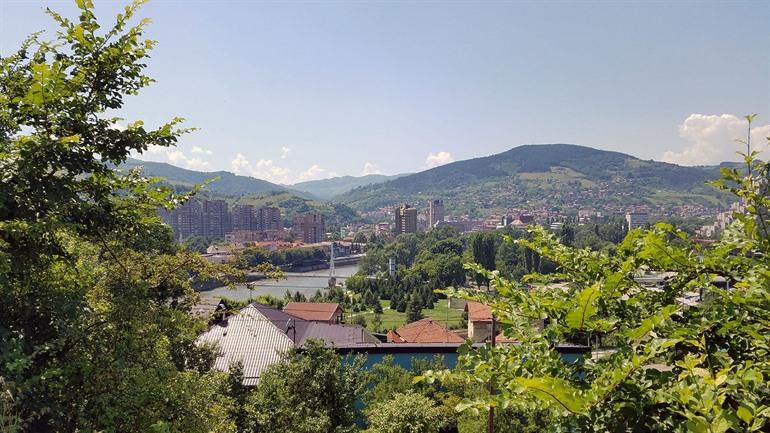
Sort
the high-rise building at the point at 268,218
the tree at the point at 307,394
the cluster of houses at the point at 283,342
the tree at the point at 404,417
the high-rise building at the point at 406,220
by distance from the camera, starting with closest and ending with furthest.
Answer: the tree at the point at 307,394
the tree at the point at 404,417
the cluster of houses at the point at 283,342
the high-rise building at the point at 406,220
the high-rise building at the point at 268,218

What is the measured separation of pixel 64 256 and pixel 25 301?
0.46 m

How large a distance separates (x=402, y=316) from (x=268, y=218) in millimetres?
92157

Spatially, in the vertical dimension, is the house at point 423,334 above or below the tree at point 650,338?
below

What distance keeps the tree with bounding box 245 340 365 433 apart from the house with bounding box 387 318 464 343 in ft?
62.4

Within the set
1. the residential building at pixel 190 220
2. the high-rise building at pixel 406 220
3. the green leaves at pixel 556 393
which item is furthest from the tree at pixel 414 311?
the residential building at pixel 190 220

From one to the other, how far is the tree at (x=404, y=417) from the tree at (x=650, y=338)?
974 centimetres

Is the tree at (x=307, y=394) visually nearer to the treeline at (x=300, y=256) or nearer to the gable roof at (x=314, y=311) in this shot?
the gable roof at (x=314, y=311)


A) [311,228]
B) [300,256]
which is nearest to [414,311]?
[300,256]

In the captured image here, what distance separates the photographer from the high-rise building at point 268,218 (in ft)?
444

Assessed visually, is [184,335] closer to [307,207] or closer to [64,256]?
[64,256]

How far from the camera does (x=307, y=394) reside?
393 inches

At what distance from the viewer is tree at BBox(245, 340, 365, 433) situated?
9.52 metres

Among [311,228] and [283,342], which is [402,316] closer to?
[283,342]

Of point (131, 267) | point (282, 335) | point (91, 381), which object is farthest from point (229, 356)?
point (91, 381)
